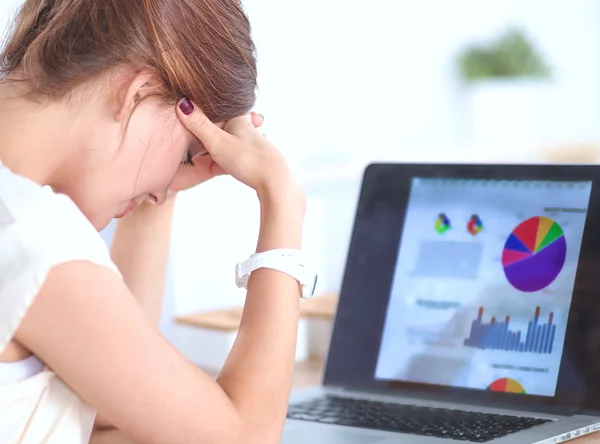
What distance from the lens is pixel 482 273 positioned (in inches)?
39.9

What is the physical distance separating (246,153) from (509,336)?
0.35 m

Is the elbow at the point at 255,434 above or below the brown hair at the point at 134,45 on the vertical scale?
below

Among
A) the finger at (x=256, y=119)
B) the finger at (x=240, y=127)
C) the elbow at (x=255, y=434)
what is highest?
the finger at (x=256, y=119)

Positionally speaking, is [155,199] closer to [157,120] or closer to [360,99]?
[157,120]

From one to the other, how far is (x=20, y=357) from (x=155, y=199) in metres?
0.26

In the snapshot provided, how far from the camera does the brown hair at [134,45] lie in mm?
751

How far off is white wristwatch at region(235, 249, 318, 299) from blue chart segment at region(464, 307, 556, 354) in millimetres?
255

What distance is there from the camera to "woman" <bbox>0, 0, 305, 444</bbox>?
67cm

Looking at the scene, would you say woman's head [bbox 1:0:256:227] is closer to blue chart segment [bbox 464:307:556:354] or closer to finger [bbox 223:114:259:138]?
finger [bbox 223:114:259:138]

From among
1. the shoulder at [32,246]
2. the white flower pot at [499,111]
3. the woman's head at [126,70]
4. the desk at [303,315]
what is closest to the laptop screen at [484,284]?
the desk at [303,315]

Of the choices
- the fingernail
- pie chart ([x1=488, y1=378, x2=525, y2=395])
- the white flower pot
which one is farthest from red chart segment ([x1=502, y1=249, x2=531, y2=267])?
the white flower pot

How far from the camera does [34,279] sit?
656 mm

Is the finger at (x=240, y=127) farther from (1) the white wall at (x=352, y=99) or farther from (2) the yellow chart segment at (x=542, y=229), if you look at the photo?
(1) the white wall at (x=352, y=99)

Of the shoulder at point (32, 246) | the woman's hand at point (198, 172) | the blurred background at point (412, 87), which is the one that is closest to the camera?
the shoulder at point (32, 246)
